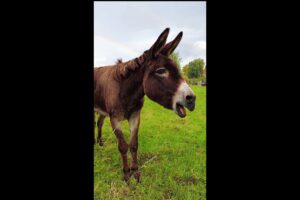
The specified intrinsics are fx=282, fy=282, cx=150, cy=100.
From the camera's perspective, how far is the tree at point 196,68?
2.65 metres

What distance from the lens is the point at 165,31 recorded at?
8.02ft

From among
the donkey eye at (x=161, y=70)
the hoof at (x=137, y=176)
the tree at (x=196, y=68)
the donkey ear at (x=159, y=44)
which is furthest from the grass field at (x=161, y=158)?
the donkey ear at (x=159, y=44)

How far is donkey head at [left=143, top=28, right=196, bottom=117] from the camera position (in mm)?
2436

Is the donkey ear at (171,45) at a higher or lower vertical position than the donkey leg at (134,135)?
higher

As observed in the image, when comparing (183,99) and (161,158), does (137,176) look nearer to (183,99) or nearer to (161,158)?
(161,158)

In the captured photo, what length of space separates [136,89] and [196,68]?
2.00ft

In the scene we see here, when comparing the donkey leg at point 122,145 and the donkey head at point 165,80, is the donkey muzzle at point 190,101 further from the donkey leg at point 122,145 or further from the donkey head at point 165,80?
the donkey leg at point 122,145

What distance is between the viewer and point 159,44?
2537 mm

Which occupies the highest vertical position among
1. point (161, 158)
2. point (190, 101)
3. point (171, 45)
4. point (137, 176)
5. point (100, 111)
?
point (171, 45)

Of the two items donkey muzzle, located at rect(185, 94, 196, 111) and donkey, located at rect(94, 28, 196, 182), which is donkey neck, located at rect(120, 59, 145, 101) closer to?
donkey, located at rect(94, 28, 196, 182)

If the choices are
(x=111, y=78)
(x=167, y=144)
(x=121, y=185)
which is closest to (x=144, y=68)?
(x=111, y=78)

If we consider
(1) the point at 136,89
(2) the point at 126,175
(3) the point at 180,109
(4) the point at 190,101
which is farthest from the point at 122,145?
(4) the point at 190,101
